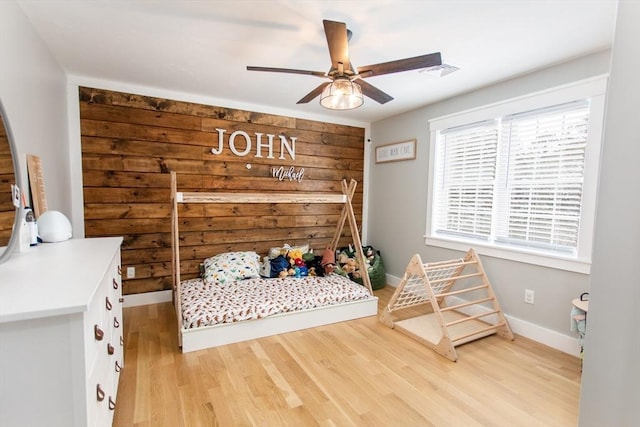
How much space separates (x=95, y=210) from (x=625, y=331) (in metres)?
3.61

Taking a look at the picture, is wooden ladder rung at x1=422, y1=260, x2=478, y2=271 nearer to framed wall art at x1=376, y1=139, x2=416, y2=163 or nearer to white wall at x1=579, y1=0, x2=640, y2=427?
framed wall art at x1=376, y1=139, x2=416, y2=163

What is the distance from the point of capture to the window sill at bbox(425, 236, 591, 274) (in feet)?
7.47

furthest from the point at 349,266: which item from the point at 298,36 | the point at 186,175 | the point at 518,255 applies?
the point at 298,36

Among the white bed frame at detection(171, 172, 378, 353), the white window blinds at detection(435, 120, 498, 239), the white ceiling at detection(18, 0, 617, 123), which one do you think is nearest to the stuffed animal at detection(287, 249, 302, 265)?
the white bed frame at detection(171, 172, 378, 353)

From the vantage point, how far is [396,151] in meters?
3.88

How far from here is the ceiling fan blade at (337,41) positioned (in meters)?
1.53

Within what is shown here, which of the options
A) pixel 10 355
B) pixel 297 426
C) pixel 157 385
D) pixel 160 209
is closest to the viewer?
pixel 10 355

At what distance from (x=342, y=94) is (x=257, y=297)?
187cm

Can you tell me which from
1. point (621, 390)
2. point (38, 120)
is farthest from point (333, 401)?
point (38, 120)

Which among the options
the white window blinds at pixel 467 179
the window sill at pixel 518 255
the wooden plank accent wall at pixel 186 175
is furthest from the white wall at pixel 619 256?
the wooden plank accent wall at pixel 186 175

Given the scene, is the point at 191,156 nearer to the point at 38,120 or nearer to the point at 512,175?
the point at 38,120

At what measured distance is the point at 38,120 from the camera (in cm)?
197

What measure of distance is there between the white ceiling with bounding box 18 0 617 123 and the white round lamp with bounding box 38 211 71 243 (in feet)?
3.84

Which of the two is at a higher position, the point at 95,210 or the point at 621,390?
the point at 95,210
